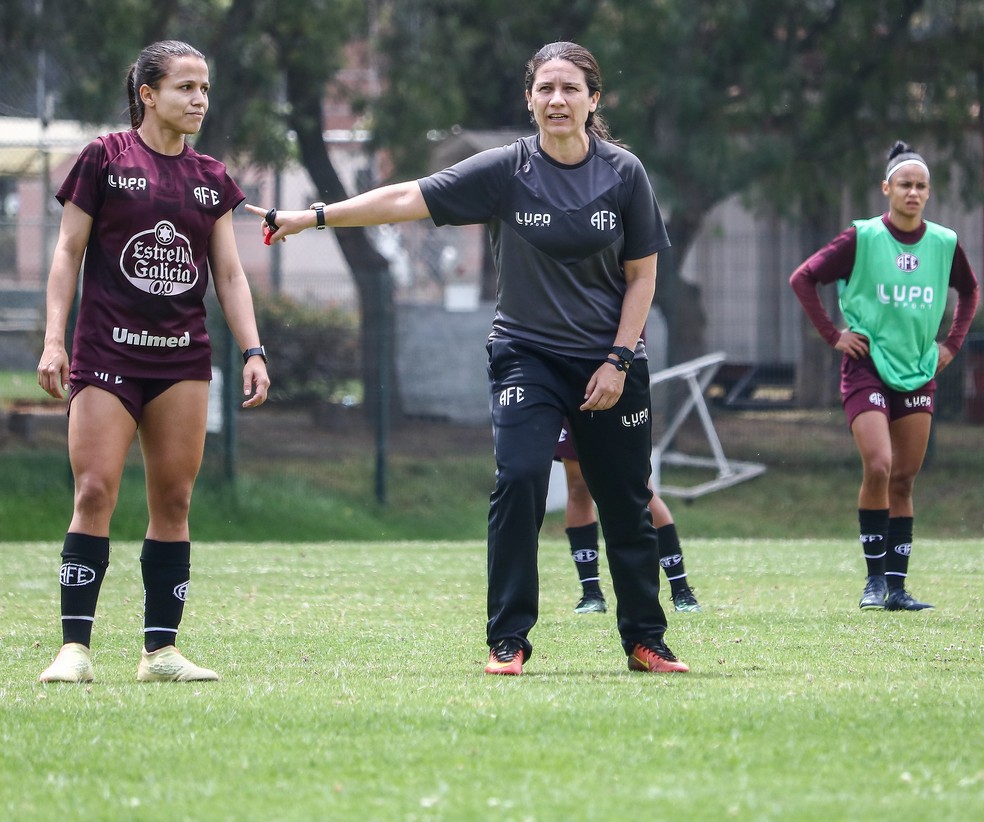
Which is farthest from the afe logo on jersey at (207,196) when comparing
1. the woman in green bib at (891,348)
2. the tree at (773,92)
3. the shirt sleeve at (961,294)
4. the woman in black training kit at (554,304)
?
the tree at (773,92)

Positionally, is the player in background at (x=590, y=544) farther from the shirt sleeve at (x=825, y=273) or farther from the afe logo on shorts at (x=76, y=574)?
the afe logo on shorts at (x=76, y=574)

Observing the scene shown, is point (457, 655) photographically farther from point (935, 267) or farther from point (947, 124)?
point (947, 124)

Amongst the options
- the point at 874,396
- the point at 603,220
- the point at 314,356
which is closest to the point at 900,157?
the point at 874,396

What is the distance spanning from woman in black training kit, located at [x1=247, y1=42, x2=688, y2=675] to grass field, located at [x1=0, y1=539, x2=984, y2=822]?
1.70 feet

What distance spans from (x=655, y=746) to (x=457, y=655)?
217 centimetres

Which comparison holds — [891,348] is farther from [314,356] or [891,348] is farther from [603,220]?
[314,356]

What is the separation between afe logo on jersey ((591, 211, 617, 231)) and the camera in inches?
219

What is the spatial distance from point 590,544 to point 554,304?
302 cm

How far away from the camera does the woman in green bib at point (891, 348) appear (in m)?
8.21

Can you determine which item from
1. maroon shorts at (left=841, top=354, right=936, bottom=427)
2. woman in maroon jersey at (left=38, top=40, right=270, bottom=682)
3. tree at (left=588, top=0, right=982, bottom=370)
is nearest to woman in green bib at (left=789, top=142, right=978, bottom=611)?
maroon shorts at (left=841, top=354, right=936, bottom=427)

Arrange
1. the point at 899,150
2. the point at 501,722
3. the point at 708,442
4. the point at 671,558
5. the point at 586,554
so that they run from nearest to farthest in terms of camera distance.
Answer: the point at 501,722, the point at 671,558, the point at 586,554, the point at 899,150, the point at 708,442

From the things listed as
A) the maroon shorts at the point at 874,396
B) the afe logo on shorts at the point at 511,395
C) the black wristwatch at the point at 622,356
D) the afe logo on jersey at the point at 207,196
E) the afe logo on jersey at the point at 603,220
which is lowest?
the maroon shorts at the point at 874,396

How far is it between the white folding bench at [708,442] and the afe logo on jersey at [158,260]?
40.1 ft

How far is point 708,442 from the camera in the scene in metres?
19.1
